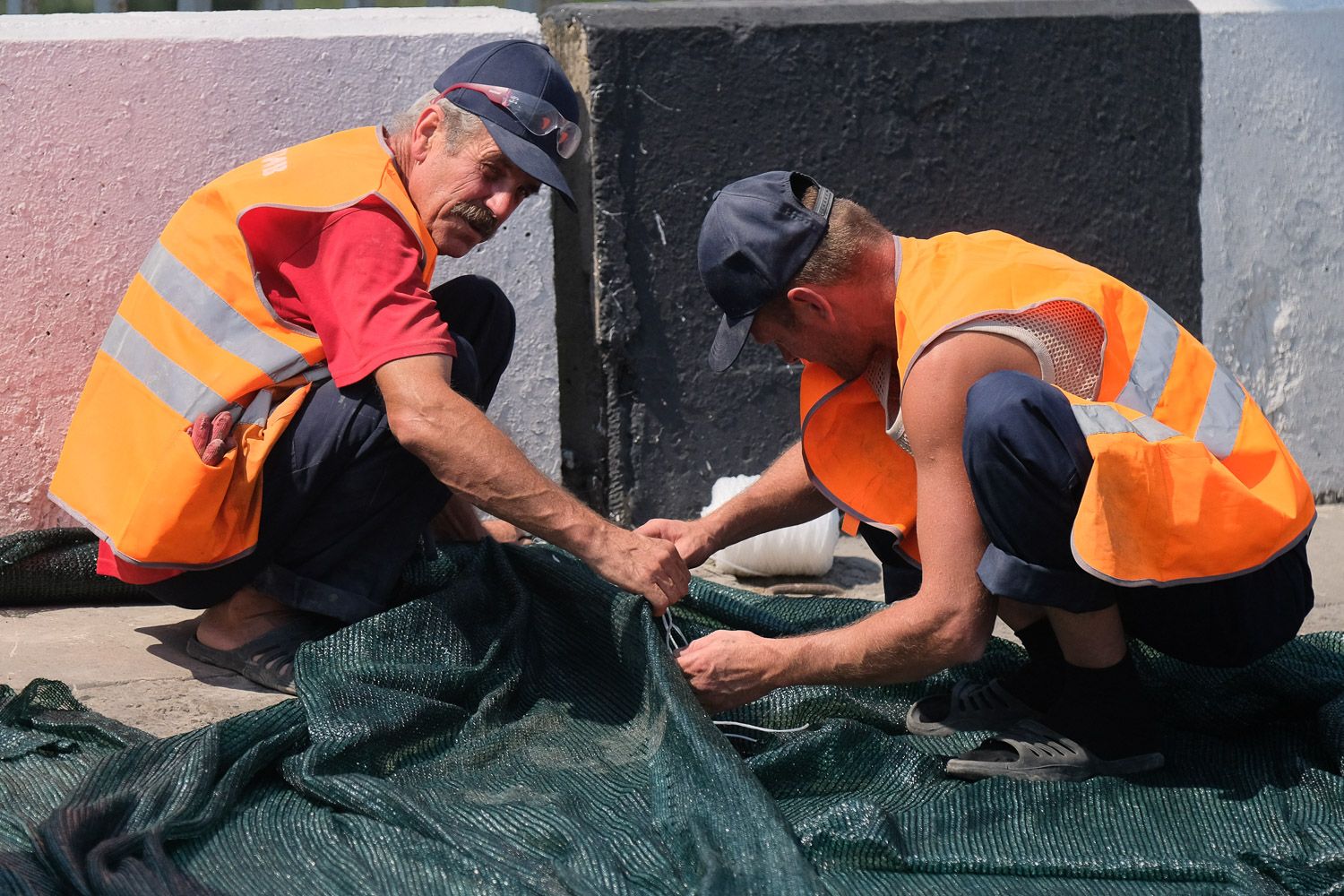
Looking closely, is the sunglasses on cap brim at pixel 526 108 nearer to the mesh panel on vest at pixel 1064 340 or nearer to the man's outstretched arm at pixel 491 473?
the man's outstretched arm at pixel 491 473

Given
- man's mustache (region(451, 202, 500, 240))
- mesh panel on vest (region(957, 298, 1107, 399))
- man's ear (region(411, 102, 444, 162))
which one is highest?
man's ear (region(411, 102, 444, 162))

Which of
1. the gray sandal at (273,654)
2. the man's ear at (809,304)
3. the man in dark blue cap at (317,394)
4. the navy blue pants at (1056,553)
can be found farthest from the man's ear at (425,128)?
the navy blue pants at (1056,553)

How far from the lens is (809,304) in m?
Answer: 2.64

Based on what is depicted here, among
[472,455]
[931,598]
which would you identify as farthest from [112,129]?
[931,598]

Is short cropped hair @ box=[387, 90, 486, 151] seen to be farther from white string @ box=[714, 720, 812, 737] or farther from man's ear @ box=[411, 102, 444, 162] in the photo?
white string @ box=[714, 720, 812, 737]

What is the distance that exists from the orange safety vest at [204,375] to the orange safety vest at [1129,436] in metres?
0.95

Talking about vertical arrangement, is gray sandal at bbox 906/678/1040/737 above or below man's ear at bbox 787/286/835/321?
below

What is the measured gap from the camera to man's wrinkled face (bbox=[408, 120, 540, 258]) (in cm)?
293

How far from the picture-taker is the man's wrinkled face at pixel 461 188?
2928mm

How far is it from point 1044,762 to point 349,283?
1493 mm

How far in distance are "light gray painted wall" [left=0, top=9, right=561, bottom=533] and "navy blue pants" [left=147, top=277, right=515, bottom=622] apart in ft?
2.94

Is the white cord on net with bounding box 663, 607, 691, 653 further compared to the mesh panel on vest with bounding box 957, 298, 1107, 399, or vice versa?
the white cord on net with bounding box 663, 607, 691, 653

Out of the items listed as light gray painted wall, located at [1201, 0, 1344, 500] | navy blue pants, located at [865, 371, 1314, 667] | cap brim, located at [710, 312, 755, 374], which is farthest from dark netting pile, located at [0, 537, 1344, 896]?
light gray painted wall, located at [1201, 0, 1344, 500]

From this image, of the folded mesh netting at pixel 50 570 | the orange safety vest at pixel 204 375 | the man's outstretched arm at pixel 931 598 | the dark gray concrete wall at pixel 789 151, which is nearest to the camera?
Answer: the man's outstretched arm at pixel 931 598
